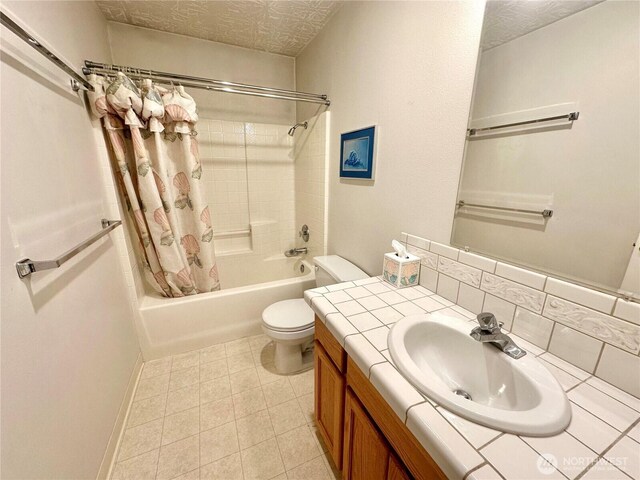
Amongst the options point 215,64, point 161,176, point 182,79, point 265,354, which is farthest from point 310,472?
point 215,64

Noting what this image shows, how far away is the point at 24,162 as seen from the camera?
0.83 metres

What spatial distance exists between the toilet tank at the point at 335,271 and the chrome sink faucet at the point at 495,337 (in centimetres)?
84

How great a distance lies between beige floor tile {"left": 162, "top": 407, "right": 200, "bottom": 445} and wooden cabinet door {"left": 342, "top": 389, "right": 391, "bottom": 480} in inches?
33.6

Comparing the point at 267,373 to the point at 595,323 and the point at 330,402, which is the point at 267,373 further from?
the point at 595,323

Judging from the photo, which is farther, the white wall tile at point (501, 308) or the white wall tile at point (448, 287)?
the white wall tile at point (448, 287)

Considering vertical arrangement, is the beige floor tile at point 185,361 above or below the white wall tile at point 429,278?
below

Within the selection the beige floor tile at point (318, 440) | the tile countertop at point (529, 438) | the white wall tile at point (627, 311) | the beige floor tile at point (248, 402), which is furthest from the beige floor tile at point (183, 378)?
the white wall tile at point (627, 311)

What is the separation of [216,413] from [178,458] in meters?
0.24

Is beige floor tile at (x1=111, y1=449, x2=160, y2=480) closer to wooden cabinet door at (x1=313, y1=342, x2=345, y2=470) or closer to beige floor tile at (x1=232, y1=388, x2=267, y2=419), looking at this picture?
beige floor tile at (x1=232, y1=388, x2=267, y2=419)

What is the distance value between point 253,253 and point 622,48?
2.54 m

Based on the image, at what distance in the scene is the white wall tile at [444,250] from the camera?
1.00 metres

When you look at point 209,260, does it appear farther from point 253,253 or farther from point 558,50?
point 558,50

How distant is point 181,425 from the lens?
134 centimetres

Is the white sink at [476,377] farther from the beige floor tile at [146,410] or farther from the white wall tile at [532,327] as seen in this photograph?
the beige floor tile at [146,410]
